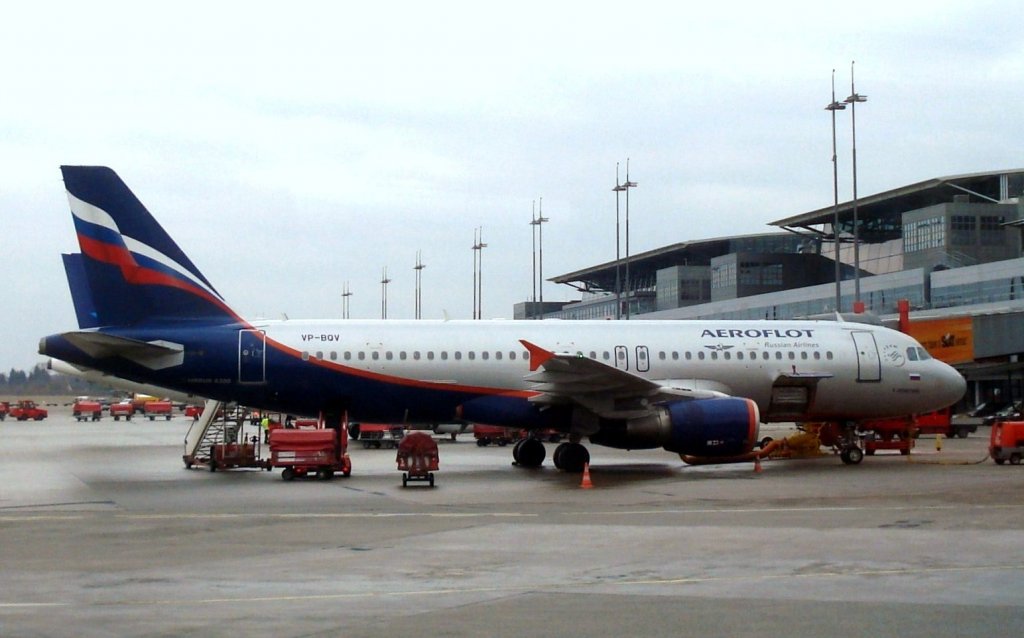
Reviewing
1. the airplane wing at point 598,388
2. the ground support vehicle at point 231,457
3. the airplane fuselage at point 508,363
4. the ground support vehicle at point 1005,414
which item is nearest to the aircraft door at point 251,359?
the airplane fuselage at point 508,363

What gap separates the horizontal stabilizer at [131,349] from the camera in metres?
23.0

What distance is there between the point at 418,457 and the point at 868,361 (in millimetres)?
11774

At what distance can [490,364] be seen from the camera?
25312mm

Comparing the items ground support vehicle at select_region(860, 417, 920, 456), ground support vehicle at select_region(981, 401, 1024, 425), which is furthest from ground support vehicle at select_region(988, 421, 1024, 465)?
ground support vehicle at select_region(981, 401, 1024, 425)

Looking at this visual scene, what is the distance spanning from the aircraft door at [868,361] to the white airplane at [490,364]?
0.13 feet

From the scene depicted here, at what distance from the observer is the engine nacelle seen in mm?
23125

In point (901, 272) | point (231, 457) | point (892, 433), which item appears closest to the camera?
point (231, 457)

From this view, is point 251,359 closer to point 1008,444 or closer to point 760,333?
point 760,333

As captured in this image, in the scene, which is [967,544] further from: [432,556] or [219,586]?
[219,586]

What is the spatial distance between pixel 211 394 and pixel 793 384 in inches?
511

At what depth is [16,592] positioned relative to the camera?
33.3 feet

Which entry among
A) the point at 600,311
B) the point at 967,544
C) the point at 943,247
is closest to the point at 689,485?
the point at 967,544

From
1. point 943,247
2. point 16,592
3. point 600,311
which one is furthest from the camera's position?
point 600,311

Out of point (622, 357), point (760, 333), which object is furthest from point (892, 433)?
point (622, 357)
